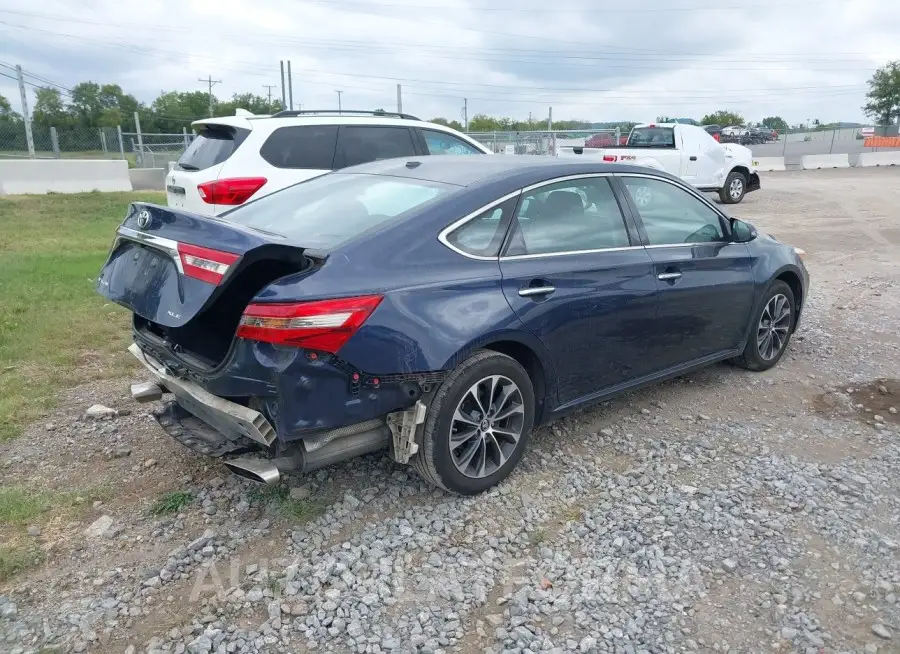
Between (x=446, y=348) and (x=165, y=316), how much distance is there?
4.13ft

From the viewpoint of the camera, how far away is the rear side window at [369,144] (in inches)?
312

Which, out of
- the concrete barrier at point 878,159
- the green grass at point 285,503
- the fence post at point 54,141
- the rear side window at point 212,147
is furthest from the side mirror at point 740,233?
the concrete barrier at point 878,159

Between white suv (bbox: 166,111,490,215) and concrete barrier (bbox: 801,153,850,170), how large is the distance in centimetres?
2540

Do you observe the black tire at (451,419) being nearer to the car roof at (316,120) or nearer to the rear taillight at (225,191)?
the rear taillight at (225,191)

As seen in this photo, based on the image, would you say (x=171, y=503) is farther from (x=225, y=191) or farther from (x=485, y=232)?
(x=225, y=191)

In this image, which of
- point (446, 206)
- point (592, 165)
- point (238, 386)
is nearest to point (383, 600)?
point (238, 386)

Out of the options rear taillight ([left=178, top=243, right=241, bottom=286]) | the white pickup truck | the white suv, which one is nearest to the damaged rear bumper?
rear taillight ([left=178, top=243, right=241, bottom=286])

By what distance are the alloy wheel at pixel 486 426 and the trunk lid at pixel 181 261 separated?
104 cm

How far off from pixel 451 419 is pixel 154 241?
1635mm

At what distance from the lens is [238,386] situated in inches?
121

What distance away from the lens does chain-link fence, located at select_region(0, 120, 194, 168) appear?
824 inches

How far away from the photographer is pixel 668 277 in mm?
4344

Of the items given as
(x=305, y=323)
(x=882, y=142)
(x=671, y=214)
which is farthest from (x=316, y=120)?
(x=882, y=142)

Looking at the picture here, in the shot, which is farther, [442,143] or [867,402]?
[442,143]
